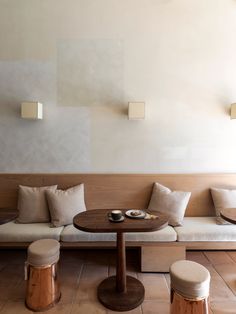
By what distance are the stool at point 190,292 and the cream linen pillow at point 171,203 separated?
956mm

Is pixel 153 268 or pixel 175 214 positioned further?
pixel 175 214

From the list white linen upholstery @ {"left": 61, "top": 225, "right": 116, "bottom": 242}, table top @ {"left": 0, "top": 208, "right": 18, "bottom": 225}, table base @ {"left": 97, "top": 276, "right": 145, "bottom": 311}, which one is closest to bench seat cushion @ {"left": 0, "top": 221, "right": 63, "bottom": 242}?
white linen upholstery @ {"left": 61, "top": 225, "right": 116, "bottom": 242}

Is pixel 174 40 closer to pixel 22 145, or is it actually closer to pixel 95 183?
pixel 95 183

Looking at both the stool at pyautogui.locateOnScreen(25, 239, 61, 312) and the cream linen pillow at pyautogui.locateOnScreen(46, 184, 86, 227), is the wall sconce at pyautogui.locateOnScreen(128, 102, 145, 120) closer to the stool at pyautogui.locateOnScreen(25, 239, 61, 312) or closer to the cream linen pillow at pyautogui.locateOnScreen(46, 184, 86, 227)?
the cream linen pillow at pyautogui.locateOnScreen(46, 184, 86, 227)

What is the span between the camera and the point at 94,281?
2.29m

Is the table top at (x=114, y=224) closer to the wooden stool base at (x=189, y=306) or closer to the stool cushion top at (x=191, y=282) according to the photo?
the stool cushion top at (x=191, y=282)

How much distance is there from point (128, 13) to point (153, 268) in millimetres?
3015

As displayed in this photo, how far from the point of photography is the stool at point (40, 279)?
1.91 metres

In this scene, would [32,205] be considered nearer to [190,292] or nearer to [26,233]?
[26,233]

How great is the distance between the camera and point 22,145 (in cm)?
298

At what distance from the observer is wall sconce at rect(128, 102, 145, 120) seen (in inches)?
108

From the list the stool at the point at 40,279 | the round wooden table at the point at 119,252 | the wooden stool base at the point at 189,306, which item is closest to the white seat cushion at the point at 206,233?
the round wooden table at the point at 119,252

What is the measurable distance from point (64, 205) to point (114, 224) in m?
0.97

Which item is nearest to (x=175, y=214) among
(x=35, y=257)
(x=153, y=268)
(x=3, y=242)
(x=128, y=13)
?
(x=153, y=268)
